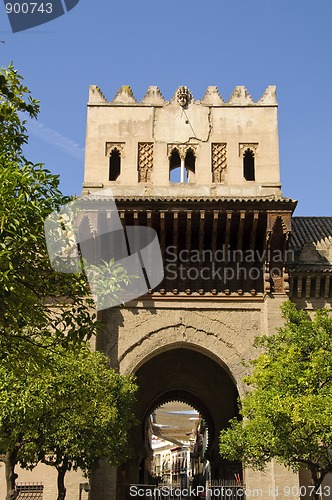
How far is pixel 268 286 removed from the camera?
15.5 metres

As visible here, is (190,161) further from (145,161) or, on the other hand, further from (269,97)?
(269,97)

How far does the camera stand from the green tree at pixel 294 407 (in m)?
10.5

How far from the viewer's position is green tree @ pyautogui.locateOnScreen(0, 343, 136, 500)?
10.7 meters

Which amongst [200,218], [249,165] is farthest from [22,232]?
[249,165]

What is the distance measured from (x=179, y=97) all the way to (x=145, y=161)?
219 centimetres

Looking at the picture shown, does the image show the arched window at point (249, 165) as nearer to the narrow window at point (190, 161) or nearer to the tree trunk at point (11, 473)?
the narrow window at point (190, 161)

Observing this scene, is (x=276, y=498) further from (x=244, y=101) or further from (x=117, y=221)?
(x=244, y=101)

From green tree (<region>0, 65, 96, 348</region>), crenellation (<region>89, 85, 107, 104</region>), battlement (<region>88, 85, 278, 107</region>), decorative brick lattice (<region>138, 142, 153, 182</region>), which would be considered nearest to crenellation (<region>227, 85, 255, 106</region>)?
battlement (<region>88, 85, 278, 107</region>)

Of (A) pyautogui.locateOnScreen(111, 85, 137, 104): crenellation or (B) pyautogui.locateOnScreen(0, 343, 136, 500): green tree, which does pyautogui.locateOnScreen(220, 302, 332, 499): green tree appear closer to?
(B) pyautogui.locateOnScreen(0, 343, 136, 500): green tree

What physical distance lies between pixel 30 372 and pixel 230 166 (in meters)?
10.1

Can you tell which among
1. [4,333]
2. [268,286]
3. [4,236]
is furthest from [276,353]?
[4,236]

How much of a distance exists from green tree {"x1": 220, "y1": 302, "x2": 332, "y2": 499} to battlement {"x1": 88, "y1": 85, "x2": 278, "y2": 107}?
7.87 metres

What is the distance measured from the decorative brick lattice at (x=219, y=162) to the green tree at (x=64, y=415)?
20.5 feet

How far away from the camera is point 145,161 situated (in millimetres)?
17125
